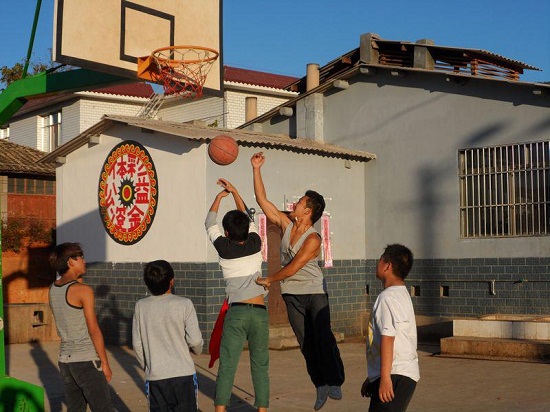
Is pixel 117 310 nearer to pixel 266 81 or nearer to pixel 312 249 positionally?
pixel 312 249

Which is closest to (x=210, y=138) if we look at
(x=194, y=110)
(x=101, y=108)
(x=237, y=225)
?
(x=237, y=225)

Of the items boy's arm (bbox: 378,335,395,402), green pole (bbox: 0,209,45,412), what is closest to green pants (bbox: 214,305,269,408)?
green pole (bbox: 0,209,45,412)

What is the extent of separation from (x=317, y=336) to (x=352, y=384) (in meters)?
3.90

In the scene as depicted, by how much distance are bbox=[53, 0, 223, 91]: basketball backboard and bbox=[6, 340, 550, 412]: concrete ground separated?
161 inches

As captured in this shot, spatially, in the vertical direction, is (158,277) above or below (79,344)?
above

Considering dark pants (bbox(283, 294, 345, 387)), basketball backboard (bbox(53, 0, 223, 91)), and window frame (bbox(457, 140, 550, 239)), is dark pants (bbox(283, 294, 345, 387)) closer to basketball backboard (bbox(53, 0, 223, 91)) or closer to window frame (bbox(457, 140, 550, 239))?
basketball backboard (bbox(53, 0, 223, 91))

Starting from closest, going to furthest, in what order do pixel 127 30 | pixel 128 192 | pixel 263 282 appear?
pixel 263 282
pixel 127 30
pixel 128 192

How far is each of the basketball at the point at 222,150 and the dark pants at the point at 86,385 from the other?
4.53 meters

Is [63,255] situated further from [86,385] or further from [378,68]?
[378,68]

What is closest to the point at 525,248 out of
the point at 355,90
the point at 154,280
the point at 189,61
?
the point at 355,90

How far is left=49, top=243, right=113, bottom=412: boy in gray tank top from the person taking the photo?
7.17 metres

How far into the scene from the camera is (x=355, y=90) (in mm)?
19047

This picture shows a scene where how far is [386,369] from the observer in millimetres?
5805

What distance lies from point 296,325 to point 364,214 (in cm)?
1053
